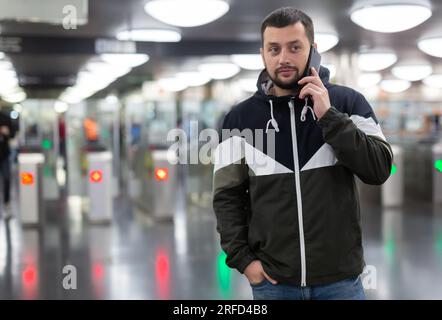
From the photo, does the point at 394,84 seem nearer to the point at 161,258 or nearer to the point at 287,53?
the point at 161,258

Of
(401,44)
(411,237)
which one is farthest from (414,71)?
(411,237)

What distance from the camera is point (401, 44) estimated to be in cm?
906

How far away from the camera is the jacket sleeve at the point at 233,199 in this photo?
61.4 inches

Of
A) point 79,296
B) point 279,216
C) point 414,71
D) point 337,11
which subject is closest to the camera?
point 279,216

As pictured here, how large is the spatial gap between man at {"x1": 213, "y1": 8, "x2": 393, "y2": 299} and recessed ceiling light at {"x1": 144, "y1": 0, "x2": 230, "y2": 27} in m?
3.83

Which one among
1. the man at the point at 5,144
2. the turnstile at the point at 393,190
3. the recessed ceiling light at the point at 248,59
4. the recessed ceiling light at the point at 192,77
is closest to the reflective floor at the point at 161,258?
the turnstile at the point at 393,190

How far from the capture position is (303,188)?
4.81 feet

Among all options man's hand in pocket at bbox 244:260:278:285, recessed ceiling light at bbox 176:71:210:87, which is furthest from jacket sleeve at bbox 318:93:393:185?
recessed ceiling light at bbox 176:71:210:87

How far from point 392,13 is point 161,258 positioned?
3.62 meters

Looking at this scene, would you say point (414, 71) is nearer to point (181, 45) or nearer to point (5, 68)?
point (181, 45)

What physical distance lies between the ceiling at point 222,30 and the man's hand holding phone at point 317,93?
4651mm

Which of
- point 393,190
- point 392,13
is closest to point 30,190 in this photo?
point 392,13

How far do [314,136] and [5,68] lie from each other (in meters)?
12.4

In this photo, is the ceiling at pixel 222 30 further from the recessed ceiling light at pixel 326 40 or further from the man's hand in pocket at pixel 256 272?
the man's hand in pocket at pixel 256 272
